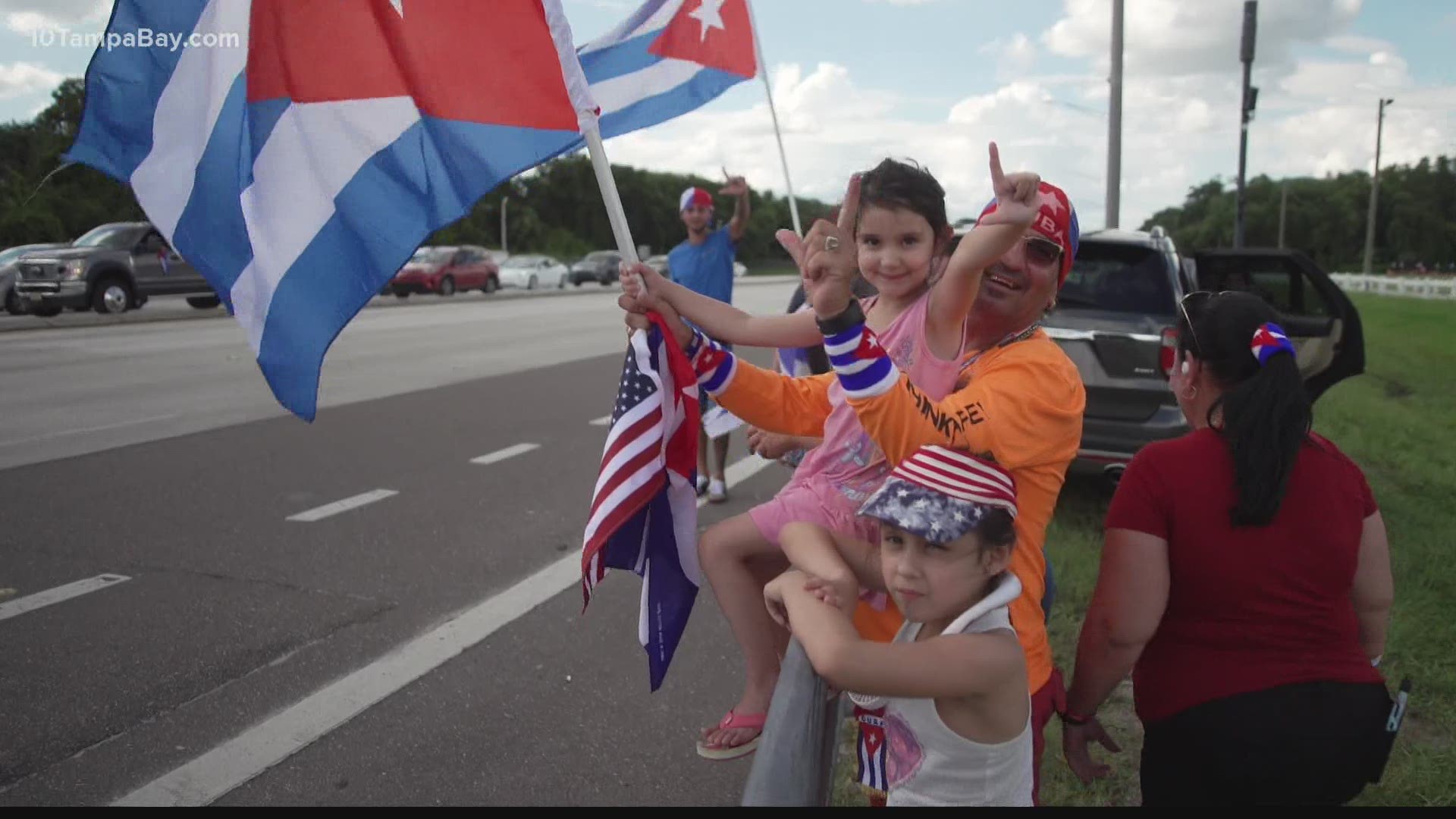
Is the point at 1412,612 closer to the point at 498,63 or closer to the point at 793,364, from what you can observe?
the point at 793,364

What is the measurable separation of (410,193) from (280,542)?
4.06 metres

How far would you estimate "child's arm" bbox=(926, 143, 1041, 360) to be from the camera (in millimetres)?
1941

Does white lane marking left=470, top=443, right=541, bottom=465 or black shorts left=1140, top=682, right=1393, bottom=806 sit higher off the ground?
black shorts left=1140, top=682, right=1393, bottom=806

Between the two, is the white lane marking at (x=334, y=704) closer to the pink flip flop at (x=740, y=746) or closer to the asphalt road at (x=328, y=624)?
the asphalt road at (x=328, y=624)

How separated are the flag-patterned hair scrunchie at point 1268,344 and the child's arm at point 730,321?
92 cm

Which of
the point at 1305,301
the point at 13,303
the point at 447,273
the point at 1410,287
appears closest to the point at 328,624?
the point at 1305,301

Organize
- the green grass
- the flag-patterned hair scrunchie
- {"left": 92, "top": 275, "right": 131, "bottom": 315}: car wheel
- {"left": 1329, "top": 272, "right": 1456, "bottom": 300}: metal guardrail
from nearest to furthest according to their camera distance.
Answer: the flag-patterned hair scrunchie → the green grass → {"left": 92, "top": 275, "right": 131, "bottom": 315}: car wheel → {"left": 1329, "top": 272, "right": 1456, "bottom": 300}: metal guardrail

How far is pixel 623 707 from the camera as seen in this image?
4.01m

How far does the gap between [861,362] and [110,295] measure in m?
25.0

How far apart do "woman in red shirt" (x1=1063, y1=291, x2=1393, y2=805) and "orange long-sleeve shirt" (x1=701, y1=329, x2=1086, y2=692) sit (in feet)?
0.62

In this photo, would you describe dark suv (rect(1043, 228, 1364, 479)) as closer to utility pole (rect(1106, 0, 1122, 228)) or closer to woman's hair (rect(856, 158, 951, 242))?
woman's hair (rect(856, 158, 951, 242))

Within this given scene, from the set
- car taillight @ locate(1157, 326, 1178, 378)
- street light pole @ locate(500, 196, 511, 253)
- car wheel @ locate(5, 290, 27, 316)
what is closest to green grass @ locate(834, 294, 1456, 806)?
car taillight @ locate(1157, 326, 1178, 378)

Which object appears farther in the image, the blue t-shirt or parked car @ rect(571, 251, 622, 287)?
parked car @ rect(571, 251, 622, 287)

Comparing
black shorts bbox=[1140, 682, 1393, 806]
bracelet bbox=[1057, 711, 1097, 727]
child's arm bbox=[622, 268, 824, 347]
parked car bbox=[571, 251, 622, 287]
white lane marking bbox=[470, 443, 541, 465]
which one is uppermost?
child's arm bbox=[622, 268, 824, 347]
